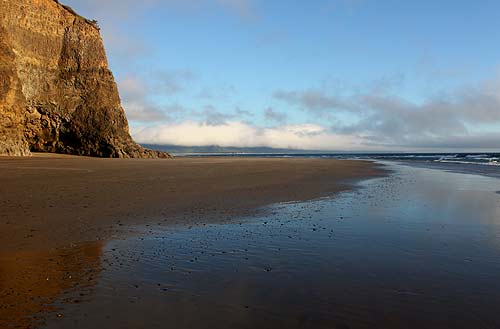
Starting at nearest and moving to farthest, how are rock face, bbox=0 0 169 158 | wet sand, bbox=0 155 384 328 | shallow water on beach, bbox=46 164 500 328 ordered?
shallow water on beach, bbox=46 164 500 328 → wet sand, bbox=0 155 384 328 → rock face, bbox=0 0 169 158

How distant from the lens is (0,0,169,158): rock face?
39.3 meters

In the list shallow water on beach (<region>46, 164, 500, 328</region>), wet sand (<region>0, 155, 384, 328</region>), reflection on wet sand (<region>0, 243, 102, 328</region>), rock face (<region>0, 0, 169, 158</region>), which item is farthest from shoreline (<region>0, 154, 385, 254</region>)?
rock face (<region>0, 0, 169, 158</region>)

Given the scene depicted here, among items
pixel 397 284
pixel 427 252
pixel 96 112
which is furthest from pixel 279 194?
pixel 96 112

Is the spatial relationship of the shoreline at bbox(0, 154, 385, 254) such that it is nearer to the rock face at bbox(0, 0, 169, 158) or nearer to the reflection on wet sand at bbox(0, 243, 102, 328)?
the reflection on wet sand at bbox(0, 243, 102, 328)

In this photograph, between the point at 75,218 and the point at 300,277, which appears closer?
the point at 300,277

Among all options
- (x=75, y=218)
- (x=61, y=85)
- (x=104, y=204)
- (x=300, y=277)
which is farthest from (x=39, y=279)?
(x=61, y=85)

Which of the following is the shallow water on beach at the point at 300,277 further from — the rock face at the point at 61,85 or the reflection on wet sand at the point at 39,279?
the rock face at the point at 61,85

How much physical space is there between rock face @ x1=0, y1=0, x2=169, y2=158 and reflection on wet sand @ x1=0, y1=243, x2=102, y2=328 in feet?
113

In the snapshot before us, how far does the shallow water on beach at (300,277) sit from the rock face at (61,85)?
1380 inches

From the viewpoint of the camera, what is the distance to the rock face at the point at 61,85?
39.3 metres

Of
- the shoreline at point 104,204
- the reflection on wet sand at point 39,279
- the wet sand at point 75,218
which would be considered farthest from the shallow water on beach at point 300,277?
the shoreline at point 104,204

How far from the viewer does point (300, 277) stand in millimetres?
5230

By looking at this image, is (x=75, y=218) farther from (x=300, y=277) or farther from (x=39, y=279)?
(x=300, y=277)

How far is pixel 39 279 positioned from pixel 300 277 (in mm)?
3542
